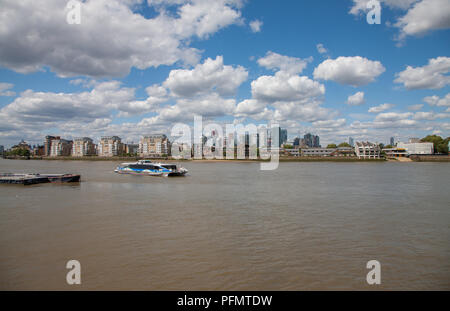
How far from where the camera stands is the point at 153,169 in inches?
1866

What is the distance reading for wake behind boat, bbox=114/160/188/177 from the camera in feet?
149

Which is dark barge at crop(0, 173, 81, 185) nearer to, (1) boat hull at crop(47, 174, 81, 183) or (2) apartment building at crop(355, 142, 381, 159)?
(1) boat hull at crop(47, 174, 81, 183)

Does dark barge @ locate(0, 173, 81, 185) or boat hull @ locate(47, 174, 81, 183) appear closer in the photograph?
dark barge @ locate(0, 173, 81, 185)

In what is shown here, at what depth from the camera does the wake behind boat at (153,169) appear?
45.4 meters

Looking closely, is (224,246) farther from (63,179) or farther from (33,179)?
(33,179)

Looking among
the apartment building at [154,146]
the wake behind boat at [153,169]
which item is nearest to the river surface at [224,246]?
the wake behind boat at [153,169]

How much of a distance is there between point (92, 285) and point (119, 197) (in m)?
15.9

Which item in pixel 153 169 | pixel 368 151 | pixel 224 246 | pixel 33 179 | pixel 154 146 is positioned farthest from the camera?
pixel 154 146

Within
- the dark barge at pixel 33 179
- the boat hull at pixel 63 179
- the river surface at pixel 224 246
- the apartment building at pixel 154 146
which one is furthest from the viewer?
the apartment building at pixel 154 146

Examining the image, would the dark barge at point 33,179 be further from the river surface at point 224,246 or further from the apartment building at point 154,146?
the apartment building at point 154,146

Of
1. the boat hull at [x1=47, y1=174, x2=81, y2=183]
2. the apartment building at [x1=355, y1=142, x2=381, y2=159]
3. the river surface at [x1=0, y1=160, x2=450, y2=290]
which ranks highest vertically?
the apartment building at [x1=355, y1=142, x2=381, y2=159]

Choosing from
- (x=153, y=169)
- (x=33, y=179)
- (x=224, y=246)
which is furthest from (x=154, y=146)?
(x=224, y=246)

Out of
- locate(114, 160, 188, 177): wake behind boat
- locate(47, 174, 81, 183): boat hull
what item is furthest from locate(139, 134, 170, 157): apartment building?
locate(47, 174, 81, 183): boat hull
